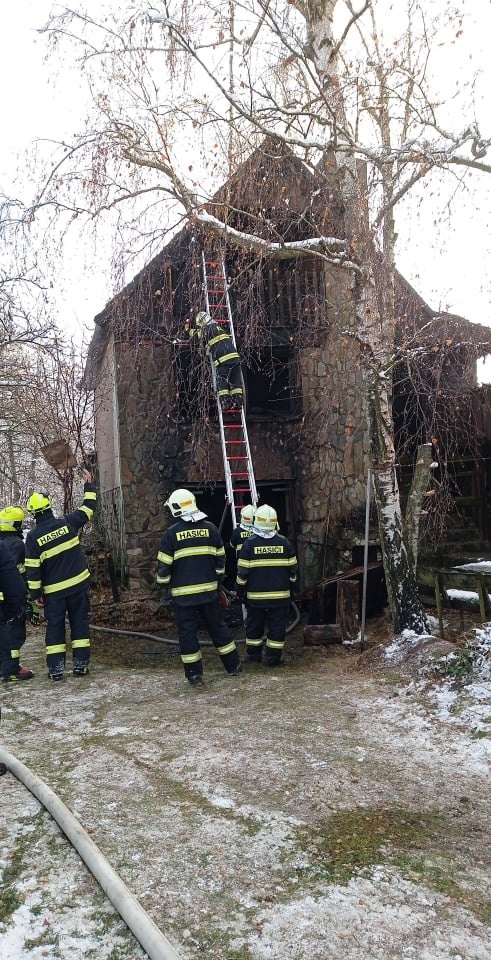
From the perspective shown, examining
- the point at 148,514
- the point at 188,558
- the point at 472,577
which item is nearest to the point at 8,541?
the point at 188,558

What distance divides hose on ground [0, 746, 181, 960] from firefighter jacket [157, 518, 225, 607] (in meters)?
2.34

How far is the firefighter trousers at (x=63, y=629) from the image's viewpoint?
6.36m

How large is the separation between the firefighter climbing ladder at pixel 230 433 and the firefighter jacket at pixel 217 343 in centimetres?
23

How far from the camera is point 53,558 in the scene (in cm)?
644

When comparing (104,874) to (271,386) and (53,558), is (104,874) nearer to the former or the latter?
(53,558)

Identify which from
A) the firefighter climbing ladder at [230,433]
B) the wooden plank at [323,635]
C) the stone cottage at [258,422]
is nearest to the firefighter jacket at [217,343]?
the firefighter climbing ladder at [230,433]

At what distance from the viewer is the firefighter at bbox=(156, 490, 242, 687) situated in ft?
19.5

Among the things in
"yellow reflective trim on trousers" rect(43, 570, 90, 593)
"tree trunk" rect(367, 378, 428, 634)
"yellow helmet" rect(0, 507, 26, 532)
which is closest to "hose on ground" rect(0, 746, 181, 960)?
"yellow reflective trim on trousers" rect(43, 570, 90, 593)

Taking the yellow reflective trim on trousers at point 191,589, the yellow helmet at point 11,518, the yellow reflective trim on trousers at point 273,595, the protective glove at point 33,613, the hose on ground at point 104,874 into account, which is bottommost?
the protective glove at point 33,613

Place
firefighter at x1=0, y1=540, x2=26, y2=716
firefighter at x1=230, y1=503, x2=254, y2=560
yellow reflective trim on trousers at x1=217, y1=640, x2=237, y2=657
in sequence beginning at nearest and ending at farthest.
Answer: firefighter at x1=0, y1=540, x2=26, y2=716
yellow reflective trim on trousers at x1=217, y1=640, x2=237, y2=657
firefighter at x1=230, y1=503, x2=254, y2=560

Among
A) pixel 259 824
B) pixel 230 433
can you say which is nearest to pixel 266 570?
pixel 259 824

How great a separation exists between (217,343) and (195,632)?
13.5 ft

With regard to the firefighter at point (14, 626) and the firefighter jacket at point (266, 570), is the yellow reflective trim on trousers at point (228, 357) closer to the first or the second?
the firefighter jacket at point (266, 570)

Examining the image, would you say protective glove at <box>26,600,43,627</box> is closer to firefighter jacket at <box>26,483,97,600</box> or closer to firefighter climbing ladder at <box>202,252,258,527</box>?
firefighter jacket at <box>26,483,97,600</box>
